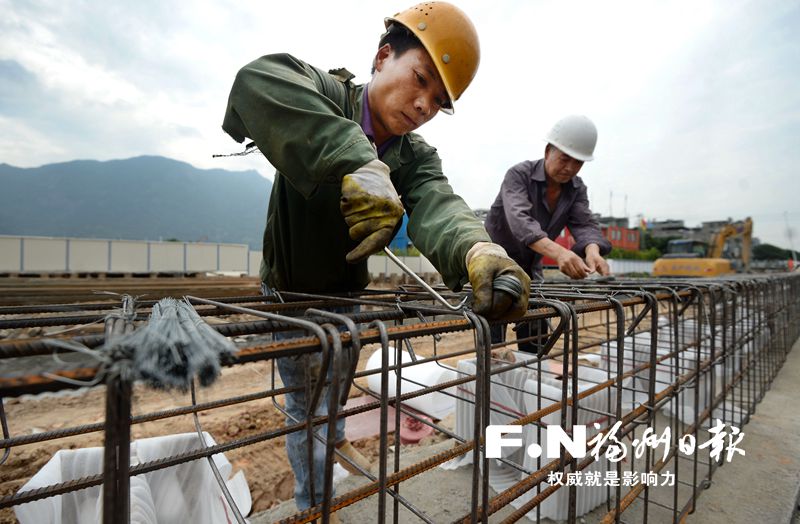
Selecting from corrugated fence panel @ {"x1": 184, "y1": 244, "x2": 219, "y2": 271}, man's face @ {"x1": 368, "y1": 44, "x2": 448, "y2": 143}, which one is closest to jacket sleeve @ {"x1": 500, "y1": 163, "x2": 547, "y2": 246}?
man's face @ {"x1": 368, "y1": 44, "x2": 448, "y2": 143}

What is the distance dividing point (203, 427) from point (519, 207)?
3167 millimetres

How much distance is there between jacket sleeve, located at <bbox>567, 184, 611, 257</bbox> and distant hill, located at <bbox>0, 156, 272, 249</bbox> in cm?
13910

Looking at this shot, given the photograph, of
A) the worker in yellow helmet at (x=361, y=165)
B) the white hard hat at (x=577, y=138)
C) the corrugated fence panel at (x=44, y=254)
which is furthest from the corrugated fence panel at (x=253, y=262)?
the worker in yellow helmet at (x=361, y=165)

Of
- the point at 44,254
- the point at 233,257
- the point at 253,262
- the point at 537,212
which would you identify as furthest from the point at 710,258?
the point at 44,254

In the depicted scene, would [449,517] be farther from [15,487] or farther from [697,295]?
[15,487]

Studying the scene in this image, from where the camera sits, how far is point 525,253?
333cm

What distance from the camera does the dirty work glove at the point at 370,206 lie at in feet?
3.49

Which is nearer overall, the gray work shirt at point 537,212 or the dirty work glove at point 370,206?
the dirty work glove at point 370,206

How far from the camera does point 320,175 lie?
1.15 metres

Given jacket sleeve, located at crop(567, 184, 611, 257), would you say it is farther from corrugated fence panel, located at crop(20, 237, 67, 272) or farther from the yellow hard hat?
corrugated fence panel, located at crop(20, 237, 67, 272)

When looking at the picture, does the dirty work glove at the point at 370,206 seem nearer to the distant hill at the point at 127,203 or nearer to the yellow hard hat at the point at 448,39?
the yellow hard hat at the point at 448,39

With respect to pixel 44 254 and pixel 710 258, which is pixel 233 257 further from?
pixel 710 258

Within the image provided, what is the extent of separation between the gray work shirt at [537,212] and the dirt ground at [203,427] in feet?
5.58

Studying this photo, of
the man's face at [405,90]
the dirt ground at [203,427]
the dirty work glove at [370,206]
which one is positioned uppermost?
the man's face at [405,90]
